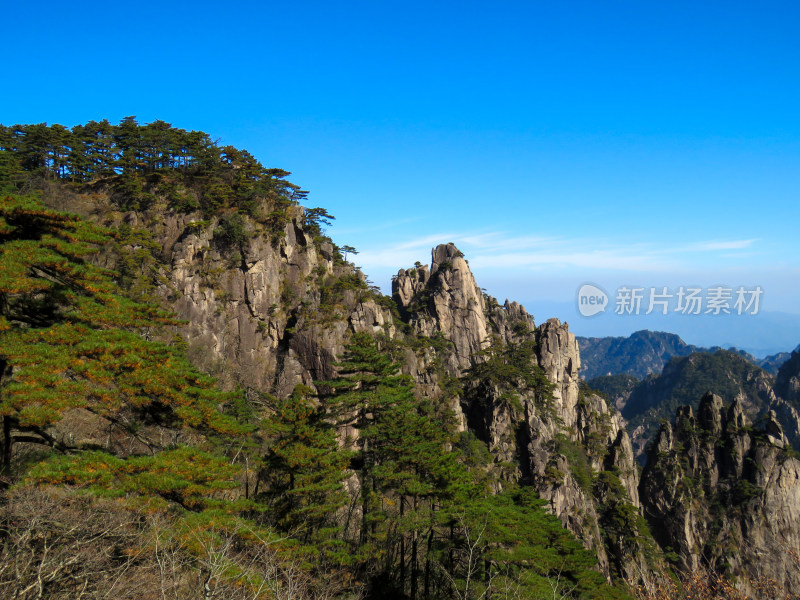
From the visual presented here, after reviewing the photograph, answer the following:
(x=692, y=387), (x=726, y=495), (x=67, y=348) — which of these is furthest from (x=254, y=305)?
(x=692, y=387)

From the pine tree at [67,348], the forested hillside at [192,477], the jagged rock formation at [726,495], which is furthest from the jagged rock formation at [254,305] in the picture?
the jagged rock formation at [726,495]

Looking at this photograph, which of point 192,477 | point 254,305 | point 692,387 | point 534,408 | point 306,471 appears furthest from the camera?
point 692,387

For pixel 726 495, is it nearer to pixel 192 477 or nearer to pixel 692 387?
pixel 192 477

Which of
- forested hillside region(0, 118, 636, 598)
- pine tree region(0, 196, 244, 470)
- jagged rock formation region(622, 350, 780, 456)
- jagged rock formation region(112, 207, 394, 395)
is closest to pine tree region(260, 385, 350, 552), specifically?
forested hillside region(0, 118, 636, 598)

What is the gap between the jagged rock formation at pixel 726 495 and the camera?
53000mm

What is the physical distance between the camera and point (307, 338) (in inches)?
1658

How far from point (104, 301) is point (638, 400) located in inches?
7811

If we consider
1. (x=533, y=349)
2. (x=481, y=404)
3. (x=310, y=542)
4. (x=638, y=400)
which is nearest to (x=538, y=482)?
(x=481, y=404)

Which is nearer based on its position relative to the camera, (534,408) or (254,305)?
(254,305)

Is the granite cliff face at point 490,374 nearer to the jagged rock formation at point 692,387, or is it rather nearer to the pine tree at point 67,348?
the pine tree at point 67,348

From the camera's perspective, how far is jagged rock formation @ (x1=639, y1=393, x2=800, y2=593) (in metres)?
53.0

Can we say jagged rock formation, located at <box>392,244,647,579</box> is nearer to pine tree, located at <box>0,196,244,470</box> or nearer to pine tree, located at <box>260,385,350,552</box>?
pine tree, located at <box>260,385,350,552</box>

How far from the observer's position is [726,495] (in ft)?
187

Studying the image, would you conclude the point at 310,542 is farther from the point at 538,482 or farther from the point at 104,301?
the point at 538,482
